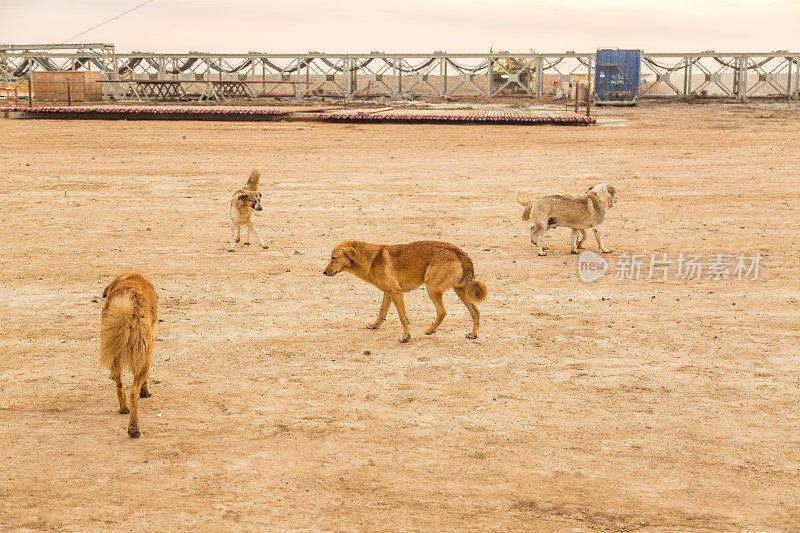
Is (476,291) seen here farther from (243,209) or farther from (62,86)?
(62,86)

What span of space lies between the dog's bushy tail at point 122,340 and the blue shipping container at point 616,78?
167 ft

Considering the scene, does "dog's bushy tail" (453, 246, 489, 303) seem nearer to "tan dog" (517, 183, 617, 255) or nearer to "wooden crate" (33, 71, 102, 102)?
"tan dog" (517, 183, 617, 255)

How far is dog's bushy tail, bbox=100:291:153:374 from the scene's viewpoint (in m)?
5.89

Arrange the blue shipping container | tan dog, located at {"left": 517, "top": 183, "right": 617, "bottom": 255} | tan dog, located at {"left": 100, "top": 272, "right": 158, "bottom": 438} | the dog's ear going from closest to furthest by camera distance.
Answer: tan dog, located at {"left": 100, "top": 272, "right": 158, "bottom": 438}
the dog's ear
tan dog, located at {"left": 517, "top": 183, "right": 617, "bottom": 255}
the blue shipping container

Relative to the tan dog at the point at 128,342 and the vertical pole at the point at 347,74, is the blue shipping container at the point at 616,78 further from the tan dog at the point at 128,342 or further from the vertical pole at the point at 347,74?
the tan dog at the point at 128,342

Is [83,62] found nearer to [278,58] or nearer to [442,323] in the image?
[278,58]

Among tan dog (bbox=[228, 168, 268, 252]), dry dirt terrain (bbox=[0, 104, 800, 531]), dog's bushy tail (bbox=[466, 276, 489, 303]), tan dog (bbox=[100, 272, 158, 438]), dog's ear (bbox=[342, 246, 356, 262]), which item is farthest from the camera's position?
tan dog (bbox=[228, 168, 268, 252])

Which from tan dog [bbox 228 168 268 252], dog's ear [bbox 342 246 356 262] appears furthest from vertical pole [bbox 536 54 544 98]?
dog's ear [bbox 342 246 356 262]

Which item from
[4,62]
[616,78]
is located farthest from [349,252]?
[4,62]

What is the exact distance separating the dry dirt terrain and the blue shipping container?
39.1 meters

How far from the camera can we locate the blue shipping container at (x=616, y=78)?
53750mm

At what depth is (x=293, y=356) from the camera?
7.70m

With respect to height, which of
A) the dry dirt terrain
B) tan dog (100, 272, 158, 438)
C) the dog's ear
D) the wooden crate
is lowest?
the dry dirt terrain

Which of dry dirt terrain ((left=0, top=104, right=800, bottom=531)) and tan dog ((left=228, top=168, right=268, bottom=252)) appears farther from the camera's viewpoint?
tan dog ((left=228, top=168, right=268, bottom=252))
